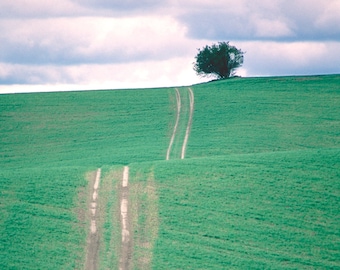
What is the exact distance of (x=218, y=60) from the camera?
76.4 metres

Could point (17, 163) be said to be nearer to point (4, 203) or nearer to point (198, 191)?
point (4, 203)

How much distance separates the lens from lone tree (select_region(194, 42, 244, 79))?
3022 inches

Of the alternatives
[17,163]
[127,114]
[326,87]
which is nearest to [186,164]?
[17,163]

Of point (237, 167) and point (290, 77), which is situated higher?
point (290, 77)

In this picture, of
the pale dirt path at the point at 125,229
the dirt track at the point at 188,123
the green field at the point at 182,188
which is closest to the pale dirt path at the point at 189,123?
the dirt track at the point at 188,123

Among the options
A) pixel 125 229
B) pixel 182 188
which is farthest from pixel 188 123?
pixel 125 229

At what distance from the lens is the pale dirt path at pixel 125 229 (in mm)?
25892

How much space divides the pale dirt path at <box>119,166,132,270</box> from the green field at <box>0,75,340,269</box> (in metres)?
0.28

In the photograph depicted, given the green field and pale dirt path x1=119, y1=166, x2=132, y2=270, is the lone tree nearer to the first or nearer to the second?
the green field

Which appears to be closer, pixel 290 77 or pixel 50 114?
pixel 50 114

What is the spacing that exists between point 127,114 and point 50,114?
7.58 m

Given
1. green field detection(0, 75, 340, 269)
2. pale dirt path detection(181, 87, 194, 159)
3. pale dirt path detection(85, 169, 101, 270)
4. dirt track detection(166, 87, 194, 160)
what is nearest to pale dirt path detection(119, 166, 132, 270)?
green field detection(0, 75, 340, 269)

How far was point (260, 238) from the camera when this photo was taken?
90.2 feet

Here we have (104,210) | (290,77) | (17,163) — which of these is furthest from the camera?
(290,77)
